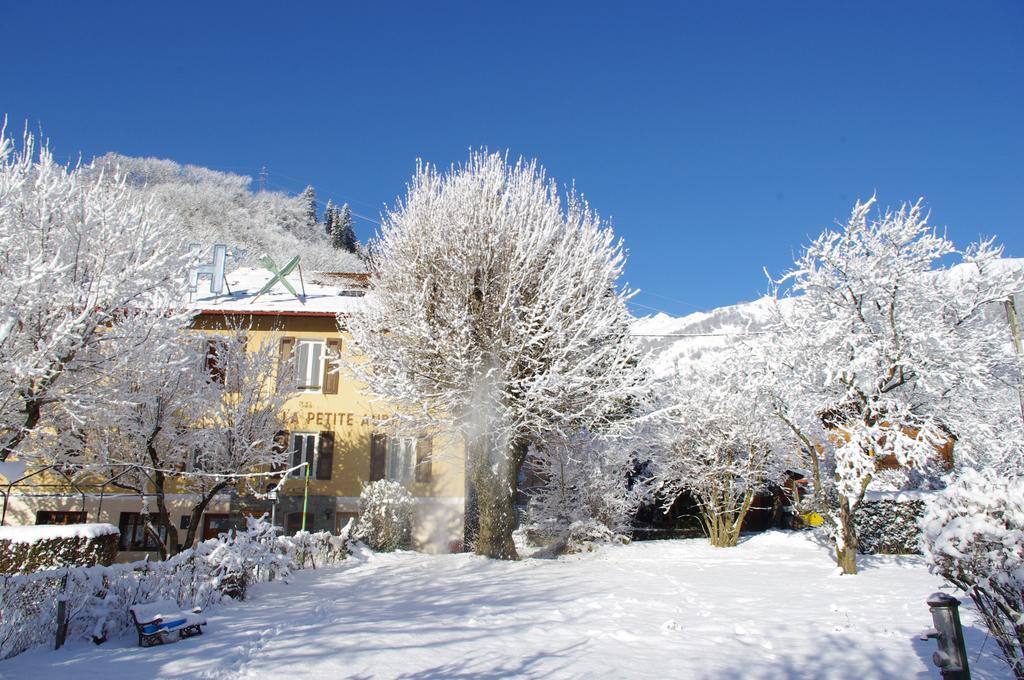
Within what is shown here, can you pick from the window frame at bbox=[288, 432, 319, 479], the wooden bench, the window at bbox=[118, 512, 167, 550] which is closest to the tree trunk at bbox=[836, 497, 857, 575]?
the wooden bench

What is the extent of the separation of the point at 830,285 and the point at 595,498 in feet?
29.9

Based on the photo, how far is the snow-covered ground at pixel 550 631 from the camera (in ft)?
21.8

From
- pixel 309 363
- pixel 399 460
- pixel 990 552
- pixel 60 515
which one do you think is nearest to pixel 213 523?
pixel 60 515

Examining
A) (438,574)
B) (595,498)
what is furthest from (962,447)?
(438,574)

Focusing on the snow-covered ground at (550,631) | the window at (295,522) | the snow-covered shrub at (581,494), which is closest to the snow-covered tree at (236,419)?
the window at (295,522)

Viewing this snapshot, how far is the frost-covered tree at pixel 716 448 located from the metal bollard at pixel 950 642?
47.3ft

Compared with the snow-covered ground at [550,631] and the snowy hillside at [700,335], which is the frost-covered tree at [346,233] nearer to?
the snowy hillside at [700,335]

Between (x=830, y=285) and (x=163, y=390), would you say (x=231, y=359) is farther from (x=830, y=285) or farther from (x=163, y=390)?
(x=830, y=285)

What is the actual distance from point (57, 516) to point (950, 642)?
23238 mm

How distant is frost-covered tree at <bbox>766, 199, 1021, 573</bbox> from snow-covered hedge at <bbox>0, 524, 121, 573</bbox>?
1373 cm

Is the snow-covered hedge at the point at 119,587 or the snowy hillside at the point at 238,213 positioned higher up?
the snowy hillside at the point at 238,213

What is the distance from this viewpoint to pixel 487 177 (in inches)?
647

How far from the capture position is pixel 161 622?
7.69 meters

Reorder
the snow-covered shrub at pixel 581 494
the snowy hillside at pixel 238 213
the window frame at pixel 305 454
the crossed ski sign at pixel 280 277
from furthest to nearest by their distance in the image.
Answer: the snowy hillside at pixel 238 213 < the crossed ski sign at pixel 280 277 < the window frame at pixel 305 454 < the snow-covered shrub at pixel 581 494
